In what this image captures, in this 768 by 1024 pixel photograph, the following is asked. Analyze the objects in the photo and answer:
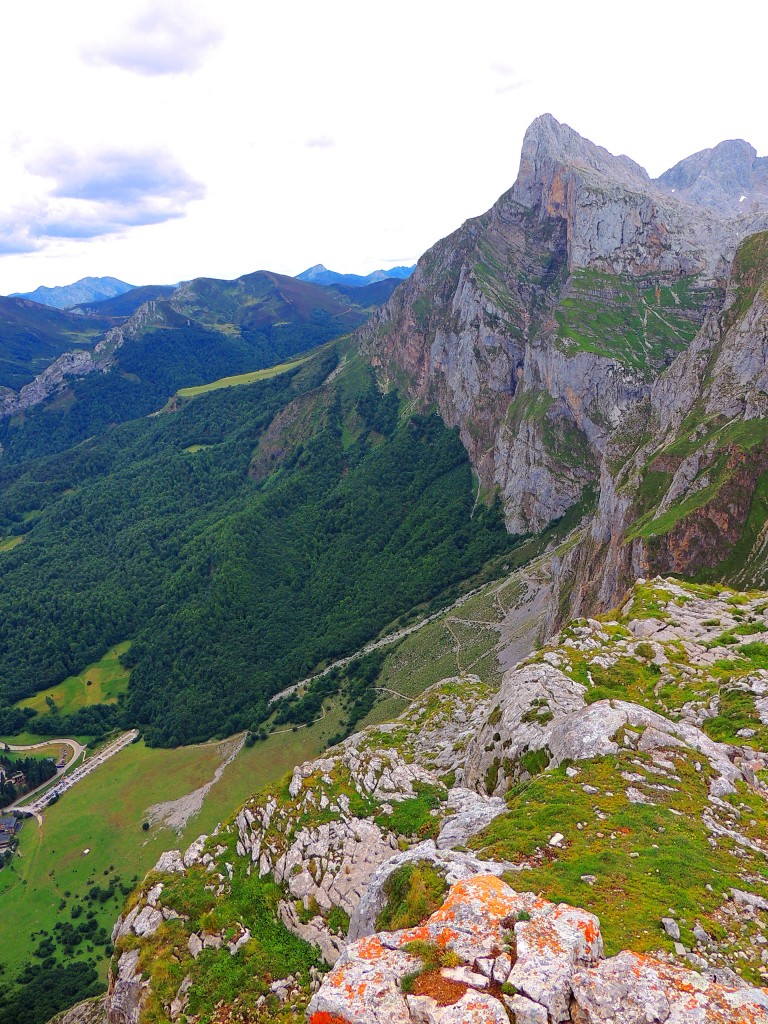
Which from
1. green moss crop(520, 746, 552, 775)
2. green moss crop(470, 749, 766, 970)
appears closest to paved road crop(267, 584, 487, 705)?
green moss crop(520, 746, 552, 775)

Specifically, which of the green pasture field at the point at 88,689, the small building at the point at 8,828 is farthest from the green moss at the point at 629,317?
the small building at the point at 8,828

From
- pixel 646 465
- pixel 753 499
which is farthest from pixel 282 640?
pixel 753 499

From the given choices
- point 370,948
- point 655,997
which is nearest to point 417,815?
point 370,948

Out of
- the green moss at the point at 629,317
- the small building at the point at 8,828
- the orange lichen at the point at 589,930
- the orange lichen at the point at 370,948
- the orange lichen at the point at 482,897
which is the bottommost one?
the small building at the point at 8,828

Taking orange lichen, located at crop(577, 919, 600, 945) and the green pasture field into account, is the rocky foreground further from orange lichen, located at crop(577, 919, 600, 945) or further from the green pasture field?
the green pasture field

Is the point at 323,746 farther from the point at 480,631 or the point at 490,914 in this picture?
the point at 490,914

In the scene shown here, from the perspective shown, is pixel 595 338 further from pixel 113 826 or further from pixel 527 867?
pixel 113 826

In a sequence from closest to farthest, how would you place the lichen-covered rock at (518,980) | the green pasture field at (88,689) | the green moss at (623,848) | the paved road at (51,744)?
the lichen-covered rock at (518,980) < the green moss at (623,848) < the paved road at (51,744) < the green pasture field at (88,689)

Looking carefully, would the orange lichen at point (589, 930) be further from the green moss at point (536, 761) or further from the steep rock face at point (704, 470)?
the steep rock face at point (704, 470)
